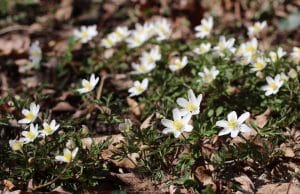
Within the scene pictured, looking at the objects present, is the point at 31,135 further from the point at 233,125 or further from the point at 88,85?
the point at 233,125

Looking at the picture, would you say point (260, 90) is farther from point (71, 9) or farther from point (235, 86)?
point (71, 9)

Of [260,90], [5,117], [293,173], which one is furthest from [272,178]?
[5,117]

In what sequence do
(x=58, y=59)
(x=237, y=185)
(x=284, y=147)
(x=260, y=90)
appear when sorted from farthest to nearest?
1. (x=58, y=59)
2. (x=260, y=90)
3. (x=284, y=147)
4. (x=237, y=185)

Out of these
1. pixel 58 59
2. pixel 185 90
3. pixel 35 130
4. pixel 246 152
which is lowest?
pixel 246 152

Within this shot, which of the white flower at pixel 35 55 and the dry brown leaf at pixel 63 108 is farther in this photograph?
the white flower at pixel 35 55

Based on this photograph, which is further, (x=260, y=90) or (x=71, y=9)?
(x=71, y=9)

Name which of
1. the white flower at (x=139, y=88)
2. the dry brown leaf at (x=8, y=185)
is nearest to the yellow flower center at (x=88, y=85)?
the white flower at (x=139, y=88)

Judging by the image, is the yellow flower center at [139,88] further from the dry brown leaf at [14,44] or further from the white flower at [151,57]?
the dry brown leaf at [14,44]
